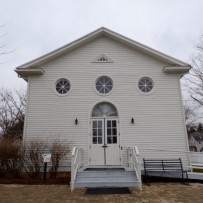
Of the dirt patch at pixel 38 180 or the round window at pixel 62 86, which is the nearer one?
the dirt patch at pixel 38 180

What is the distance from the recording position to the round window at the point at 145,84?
1126 centimetres

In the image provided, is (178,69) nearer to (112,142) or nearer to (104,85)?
(104,85)

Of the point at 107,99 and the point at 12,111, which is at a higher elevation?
the point at 12,111

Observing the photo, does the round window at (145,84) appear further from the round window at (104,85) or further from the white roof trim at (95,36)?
the round window at (104,85)

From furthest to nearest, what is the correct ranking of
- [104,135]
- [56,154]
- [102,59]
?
[102,59], [104,135], [56,154]

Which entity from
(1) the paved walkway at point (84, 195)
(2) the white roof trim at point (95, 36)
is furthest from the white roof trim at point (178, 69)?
(1) the paved walkway at point (84, 195)

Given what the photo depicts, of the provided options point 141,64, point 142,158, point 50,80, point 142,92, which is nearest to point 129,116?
point 142,92

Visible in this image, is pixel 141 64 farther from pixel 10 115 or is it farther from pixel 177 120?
pixel 10 115

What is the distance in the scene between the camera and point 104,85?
37.2 feet

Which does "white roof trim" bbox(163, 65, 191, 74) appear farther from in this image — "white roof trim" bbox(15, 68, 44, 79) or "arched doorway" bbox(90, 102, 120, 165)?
"white roof trim" bbox(15, 68, 44, 79)

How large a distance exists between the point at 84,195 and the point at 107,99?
554 cm

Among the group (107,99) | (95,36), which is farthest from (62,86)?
(95,36)

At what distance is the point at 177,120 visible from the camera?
10719 millimetres

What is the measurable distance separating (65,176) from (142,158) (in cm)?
378
